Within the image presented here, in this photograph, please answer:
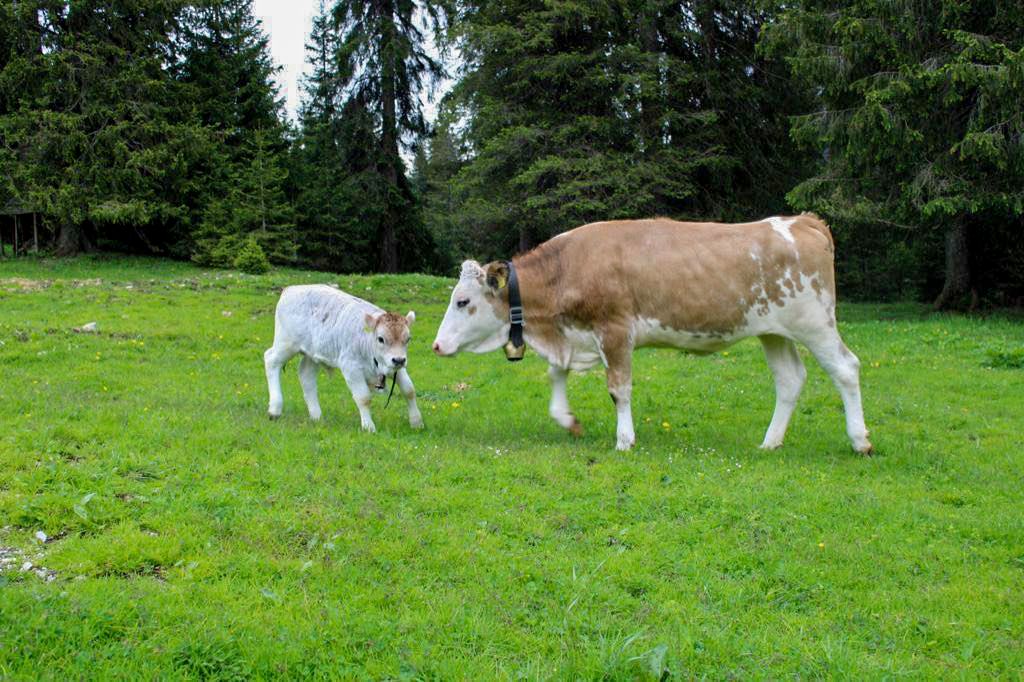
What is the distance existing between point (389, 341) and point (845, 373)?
16.9 feet

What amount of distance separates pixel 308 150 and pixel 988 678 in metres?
41.7

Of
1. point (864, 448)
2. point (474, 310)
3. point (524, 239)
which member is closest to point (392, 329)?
point (474, 310)

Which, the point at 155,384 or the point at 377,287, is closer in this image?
the point at 155,384

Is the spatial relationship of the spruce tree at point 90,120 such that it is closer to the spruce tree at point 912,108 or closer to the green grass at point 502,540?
the green grass at point 502,540

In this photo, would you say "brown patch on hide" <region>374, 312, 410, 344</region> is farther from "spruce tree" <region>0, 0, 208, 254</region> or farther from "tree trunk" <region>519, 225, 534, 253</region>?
Result: "spruce tree" <region>0, 0, 208, 254</region>

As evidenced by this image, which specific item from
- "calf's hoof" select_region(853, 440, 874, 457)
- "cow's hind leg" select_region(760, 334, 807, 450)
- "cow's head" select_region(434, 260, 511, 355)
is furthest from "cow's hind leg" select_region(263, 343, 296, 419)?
"calf's hoof" select_region(853, 440, 874, 457)

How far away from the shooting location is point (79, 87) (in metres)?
34.4

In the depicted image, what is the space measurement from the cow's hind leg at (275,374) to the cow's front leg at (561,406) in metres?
3.49

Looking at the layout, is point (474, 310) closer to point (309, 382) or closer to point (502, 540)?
point (309, 382)

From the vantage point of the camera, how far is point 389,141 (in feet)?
135

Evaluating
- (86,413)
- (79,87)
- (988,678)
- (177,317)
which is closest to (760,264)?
(988,678)

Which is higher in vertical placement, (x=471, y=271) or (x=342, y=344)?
(x=471, y=271)

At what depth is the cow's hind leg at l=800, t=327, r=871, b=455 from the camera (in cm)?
920

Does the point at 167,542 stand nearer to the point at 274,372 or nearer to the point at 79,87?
the point at 274,372
